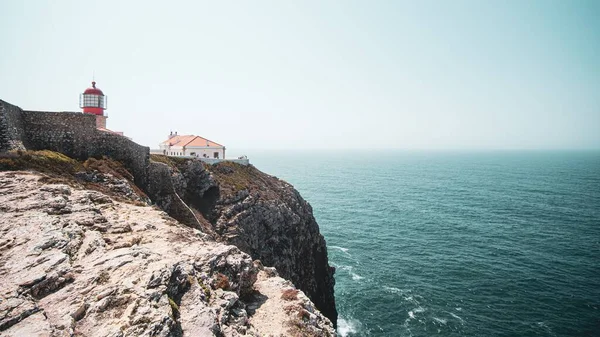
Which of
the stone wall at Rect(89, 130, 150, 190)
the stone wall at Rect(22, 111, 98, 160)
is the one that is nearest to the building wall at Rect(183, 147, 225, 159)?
the stone wall at Rect(89, 130, 150, 190)

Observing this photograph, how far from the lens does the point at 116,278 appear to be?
38.9 ft

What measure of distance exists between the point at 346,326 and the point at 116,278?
37.1 metres

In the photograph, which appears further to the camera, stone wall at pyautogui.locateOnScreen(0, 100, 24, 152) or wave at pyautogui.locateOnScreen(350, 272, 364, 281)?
wave at pyautogui.locateOnScreen(350, 272, 364, 281)

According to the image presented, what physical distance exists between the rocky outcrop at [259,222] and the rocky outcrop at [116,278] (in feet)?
62.4

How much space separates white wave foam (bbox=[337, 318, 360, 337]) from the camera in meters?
40.3

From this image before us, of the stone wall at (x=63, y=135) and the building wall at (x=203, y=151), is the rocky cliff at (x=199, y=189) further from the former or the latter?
the building wall at (x=203, y=151)

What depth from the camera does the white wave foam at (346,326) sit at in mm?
40281

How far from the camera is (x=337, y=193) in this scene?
124 meters

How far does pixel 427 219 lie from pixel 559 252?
28.4m

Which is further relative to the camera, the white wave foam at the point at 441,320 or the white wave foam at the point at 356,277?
the white wave foam at the point at 356,277

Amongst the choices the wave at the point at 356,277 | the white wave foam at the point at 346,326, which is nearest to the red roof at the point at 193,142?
the wave at the point at 356,277

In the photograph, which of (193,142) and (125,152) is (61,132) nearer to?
(125,152)

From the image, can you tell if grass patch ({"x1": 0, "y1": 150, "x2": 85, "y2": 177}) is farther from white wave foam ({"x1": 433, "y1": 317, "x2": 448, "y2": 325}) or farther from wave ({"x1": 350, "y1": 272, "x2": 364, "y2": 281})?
white wave foam ({"x1": 433, "y1": 317, "x2": 448, "y2": 325})

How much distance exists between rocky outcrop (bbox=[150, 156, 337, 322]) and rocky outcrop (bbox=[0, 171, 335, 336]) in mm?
19029
